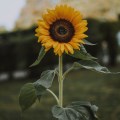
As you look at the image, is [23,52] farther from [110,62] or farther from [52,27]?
[52,27]

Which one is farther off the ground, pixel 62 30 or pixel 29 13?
pixel 62 30

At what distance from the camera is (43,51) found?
3.43m

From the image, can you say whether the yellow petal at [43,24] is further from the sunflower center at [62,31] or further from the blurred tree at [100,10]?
the blurred tree at [100,10]

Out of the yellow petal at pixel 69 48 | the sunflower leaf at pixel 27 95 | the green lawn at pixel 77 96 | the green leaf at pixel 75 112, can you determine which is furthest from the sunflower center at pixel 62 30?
the green lawn at pixel 77 96

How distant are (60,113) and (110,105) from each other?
4.56 m

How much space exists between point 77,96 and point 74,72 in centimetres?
502

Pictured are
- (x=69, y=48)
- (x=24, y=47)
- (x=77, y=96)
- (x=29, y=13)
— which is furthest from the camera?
(x=29, y=13)

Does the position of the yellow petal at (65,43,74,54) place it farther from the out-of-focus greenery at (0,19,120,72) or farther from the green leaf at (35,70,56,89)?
the out-of-focus greenery at (0,19,120,72)

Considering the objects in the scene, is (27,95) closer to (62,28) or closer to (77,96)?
(62,28)

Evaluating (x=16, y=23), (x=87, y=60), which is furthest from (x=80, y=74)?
(x=87, y=60)

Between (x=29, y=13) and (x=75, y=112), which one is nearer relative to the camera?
(x=75, y=112)

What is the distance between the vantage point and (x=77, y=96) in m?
9.32

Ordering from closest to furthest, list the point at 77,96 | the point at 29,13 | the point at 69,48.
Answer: the point at 69,48 < the point at 77,96 < the point at 29,13

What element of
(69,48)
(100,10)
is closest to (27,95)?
(69,48)
